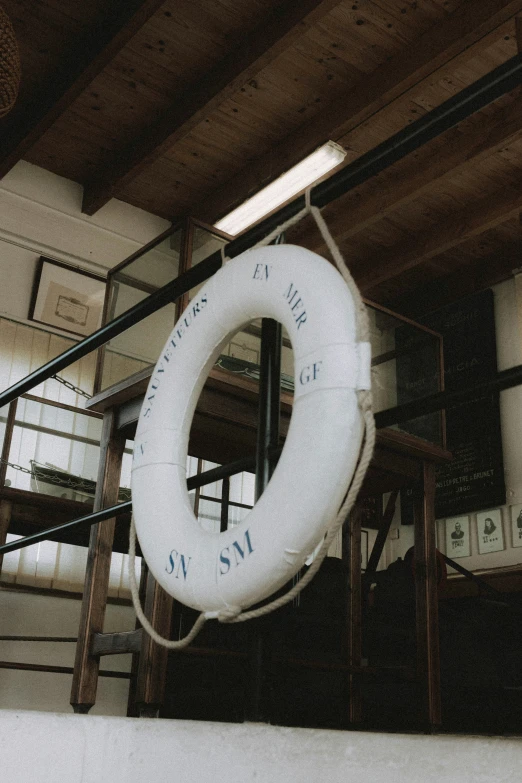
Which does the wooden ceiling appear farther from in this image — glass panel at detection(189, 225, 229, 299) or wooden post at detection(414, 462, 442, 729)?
wooden post at detection(414, 462, 442, 729)

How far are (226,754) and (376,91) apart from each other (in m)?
3.81

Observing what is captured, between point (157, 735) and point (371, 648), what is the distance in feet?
9.42

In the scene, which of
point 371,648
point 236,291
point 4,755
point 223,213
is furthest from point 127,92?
point 4,755

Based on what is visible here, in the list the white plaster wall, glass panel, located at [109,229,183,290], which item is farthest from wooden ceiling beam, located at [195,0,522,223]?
the white plaster wall

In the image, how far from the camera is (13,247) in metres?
4.90

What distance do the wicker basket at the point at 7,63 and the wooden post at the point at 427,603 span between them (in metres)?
2.12

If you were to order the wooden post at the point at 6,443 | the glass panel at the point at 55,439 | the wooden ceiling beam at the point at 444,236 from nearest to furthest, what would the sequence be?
the wooden post at the point at 6,443
the glass panel at the point at 55,439
the wooden ceiling beam at the point at 444,236

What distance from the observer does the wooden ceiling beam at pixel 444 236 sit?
5.09m

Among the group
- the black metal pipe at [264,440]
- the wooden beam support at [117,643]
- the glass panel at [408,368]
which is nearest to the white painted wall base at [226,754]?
the black metal pipe at [264,440]

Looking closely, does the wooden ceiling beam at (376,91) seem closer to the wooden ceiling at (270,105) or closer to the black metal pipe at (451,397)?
the wooden ceiling at (270,105)

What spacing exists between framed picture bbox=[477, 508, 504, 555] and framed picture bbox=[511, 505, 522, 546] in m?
0.09

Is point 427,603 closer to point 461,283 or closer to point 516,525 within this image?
point 516,525

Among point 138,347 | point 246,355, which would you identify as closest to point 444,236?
point 138,347

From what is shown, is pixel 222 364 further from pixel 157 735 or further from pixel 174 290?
pixel 157 735
